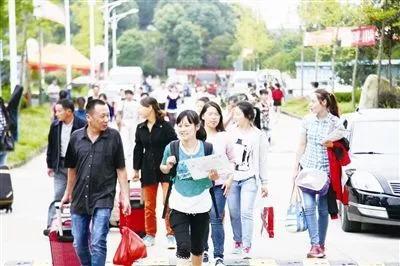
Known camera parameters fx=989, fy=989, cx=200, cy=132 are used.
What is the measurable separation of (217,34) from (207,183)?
8372cm

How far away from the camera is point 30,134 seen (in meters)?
30.1

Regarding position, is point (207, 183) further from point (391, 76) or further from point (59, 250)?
point (391, 76)

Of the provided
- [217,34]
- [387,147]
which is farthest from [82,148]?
[217,34]

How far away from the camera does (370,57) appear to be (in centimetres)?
2155

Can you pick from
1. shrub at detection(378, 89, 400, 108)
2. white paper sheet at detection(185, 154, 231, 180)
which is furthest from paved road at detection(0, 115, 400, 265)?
shrub at detection(378, 89, 400, 108)

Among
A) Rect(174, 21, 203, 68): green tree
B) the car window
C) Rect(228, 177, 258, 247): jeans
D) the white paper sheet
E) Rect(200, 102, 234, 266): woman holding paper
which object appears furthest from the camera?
Rect(174, 21, 203, 68): green tree

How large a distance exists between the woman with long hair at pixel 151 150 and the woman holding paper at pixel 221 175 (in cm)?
105

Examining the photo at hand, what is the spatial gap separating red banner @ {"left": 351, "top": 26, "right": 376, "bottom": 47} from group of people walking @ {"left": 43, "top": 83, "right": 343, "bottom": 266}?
8569mm

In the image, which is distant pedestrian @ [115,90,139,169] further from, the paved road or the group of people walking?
the group of people walking

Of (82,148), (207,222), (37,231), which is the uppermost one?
(82,148)

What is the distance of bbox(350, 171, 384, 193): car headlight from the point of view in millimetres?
11976

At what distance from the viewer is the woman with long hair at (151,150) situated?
36.8ft

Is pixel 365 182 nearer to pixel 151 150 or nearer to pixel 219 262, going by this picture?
pixel 151 150

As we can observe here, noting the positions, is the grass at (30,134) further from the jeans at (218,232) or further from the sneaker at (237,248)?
the jeans at (218,232)
